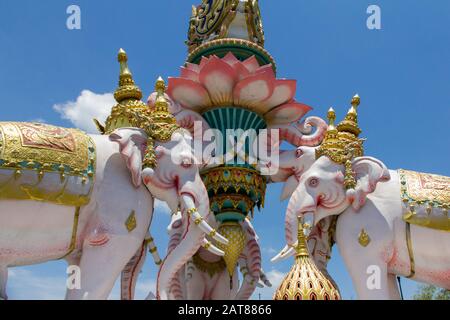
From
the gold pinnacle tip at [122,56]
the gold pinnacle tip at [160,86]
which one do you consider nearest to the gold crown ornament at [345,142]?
the gold pinnacle tip at [160,86]

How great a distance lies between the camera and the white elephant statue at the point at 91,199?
5.62m

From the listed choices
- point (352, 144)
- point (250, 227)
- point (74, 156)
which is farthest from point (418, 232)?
point (74, 156)

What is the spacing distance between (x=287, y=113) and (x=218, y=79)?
1.02 metres

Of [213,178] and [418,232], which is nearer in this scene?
[418,232]

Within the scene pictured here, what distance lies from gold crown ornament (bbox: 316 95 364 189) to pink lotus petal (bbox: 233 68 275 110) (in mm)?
823

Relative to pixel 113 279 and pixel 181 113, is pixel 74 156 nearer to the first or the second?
pixel 113 279

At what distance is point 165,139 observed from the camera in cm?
652

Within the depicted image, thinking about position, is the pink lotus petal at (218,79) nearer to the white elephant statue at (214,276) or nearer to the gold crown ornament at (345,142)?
the gold crown ornament at (345,142)

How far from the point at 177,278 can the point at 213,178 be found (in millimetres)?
1205

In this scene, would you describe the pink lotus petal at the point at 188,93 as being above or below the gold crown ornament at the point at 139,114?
above

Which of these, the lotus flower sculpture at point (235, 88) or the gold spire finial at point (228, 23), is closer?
the lotus flower sculpture at point (235, 88)

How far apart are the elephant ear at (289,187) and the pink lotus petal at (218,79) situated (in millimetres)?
1154

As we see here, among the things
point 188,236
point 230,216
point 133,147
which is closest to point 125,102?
point 133,147

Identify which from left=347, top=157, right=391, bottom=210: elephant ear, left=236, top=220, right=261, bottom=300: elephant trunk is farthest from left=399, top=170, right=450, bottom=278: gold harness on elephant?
left=236, top=220, right=261, bottom=300: elephant trunk
